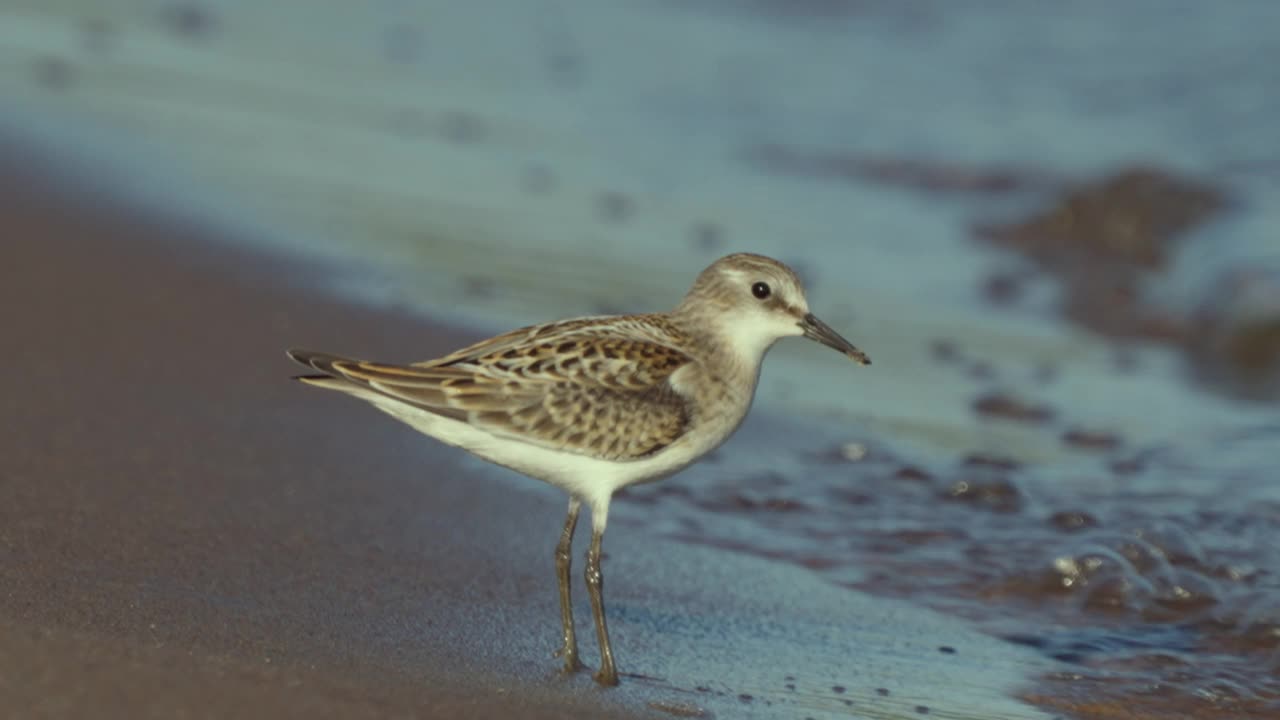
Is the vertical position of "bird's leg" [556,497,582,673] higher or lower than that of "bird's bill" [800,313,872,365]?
lower

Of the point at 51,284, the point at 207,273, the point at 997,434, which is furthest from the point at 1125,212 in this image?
the point at 51,284

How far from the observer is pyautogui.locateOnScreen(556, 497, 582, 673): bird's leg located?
5285 mm

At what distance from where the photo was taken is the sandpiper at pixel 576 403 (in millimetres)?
5336

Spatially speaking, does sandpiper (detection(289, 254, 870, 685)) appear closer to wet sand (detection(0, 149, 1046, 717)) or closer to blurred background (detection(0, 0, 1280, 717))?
wet sand (detection(0, 149, 1046, 717))

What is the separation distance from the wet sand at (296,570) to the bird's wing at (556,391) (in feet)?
2.04

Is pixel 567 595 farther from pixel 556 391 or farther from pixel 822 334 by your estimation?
pixel 822 334

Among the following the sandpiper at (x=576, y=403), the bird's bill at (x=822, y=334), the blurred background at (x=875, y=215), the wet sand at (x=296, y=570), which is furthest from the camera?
the blurred background at (x=875, y=215)

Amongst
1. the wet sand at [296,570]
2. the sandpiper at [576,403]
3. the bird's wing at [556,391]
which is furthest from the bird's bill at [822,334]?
the wet sand at [296,570]

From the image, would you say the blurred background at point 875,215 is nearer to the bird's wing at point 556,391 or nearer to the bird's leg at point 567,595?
the bird's leg at point 567,595

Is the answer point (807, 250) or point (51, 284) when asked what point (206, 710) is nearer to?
point (51, 284)

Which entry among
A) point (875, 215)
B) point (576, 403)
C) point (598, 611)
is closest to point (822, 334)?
point (576, 403)

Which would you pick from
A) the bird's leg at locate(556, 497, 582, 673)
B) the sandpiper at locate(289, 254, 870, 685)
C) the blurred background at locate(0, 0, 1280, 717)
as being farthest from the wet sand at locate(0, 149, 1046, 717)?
the blurred background at locate(0, 0, 1280, 717)

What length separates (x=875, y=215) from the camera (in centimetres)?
1160

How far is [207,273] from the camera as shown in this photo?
317 inches
